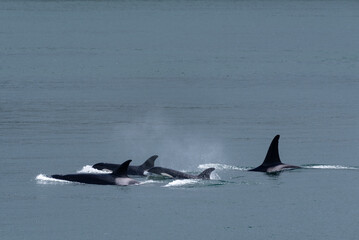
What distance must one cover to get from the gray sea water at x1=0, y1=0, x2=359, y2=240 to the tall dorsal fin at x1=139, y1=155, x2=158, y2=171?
0.85 meters

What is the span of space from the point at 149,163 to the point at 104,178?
249 cm

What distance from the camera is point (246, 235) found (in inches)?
1396

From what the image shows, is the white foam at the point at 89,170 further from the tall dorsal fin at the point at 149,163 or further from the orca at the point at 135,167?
the tall dorsal fin at the point at 149,163

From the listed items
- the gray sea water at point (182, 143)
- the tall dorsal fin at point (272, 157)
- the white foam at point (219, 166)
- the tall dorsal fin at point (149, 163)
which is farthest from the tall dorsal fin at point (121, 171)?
the tall dorsal fin at point (272, 157)

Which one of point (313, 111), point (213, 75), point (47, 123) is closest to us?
point (47, 123)

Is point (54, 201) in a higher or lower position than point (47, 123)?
lower

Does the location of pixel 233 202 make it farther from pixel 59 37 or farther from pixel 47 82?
pixel 59 37

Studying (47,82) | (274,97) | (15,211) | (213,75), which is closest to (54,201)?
(15,211)

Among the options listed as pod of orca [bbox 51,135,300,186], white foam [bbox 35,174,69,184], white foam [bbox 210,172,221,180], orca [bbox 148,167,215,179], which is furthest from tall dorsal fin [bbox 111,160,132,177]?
white foam [bbox 210,172,221,180]

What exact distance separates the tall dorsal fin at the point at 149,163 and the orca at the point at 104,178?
1905mm

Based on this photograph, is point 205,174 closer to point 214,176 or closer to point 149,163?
point 214,176

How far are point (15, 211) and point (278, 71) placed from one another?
63965mm

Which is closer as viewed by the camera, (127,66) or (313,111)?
(313,111)

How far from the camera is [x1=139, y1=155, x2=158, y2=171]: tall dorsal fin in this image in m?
43.7
